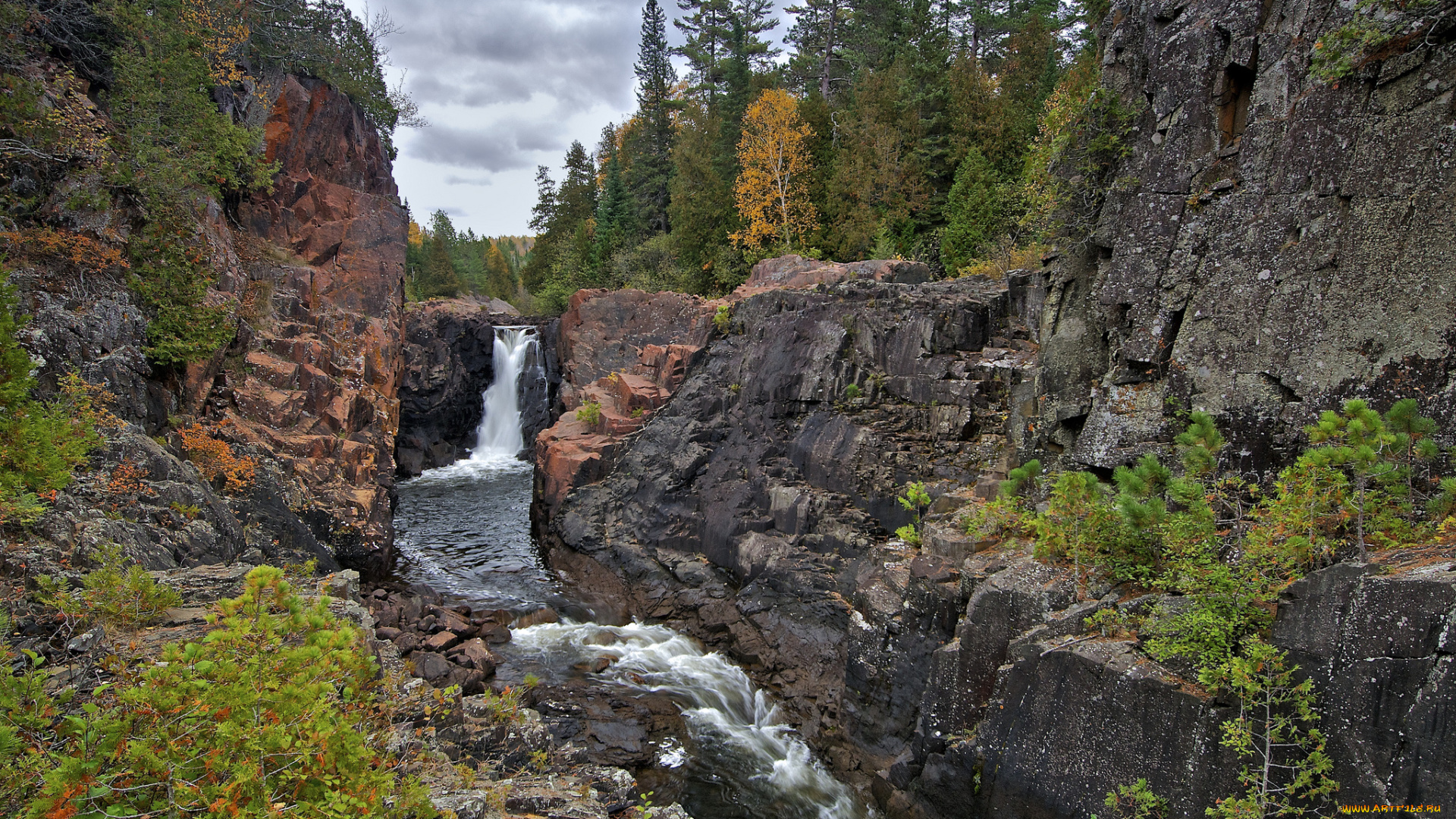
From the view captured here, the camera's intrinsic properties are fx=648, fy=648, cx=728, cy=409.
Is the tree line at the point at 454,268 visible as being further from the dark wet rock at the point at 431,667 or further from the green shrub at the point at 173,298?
the dark wet rock at the point at 431,667

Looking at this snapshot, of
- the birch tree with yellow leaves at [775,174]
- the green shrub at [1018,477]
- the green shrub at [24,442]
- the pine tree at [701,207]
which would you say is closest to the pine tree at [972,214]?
the birch tree with yellow leaves at [775,174]

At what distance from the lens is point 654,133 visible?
3847 centimetres

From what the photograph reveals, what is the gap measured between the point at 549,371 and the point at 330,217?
507 inches

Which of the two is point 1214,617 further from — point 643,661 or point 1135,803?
point 643,661

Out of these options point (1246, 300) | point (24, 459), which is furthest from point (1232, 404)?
point (24, 459)

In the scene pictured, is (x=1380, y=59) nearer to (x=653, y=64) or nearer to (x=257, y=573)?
(x=257, y=573)

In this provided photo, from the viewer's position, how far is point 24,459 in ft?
28.3

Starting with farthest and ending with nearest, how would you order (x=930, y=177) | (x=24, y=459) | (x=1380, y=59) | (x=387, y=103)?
1. (x=930, y=177)
2. (x=387, y=103)
3. (x=24, y=459)
4. (x=1380, y=59)

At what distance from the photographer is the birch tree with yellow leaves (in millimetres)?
28656

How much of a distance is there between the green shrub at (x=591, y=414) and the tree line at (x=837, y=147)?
10067mm

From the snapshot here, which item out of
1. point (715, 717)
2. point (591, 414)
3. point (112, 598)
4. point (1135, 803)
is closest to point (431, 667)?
point (715, 717)

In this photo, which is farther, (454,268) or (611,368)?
(454,268)

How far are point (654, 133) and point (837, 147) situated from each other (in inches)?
508

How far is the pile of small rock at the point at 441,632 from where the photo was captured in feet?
41.1
